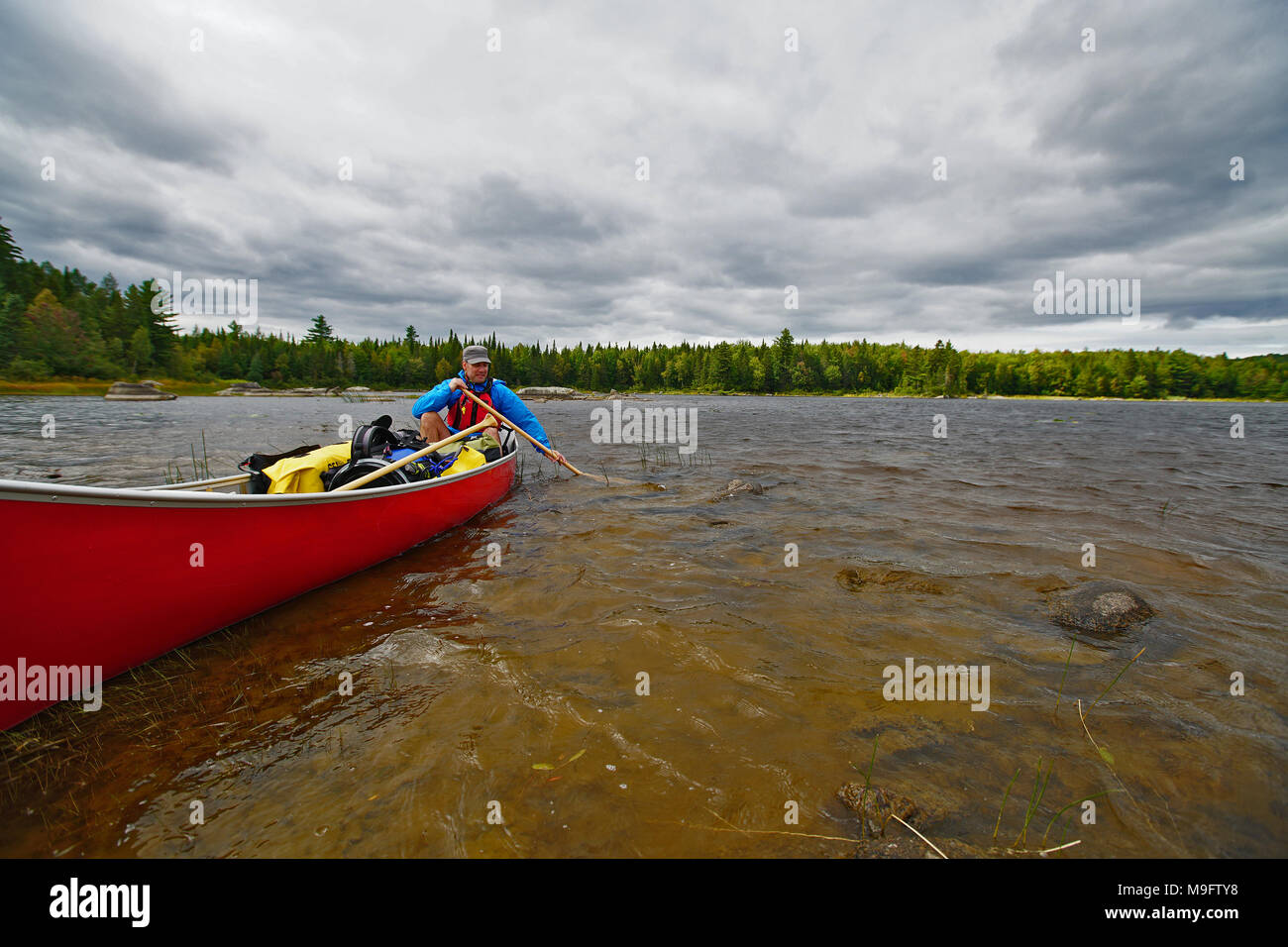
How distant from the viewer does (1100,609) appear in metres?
4.73

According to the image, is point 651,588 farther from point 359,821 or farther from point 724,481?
point 724,481

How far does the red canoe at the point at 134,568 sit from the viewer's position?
2.97 m

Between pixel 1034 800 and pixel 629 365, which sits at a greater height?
pixel 629 365

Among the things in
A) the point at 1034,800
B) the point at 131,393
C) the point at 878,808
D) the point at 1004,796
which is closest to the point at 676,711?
the point at 878,808

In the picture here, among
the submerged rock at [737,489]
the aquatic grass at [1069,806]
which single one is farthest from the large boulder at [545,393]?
the aquatic grass at [1069,806]

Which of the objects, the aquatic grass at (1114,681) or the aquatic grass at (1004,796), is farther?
the aquatic grass at (1114,681)

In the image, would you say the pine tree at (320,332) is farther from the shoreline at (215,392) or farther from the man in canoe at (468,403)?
the man in canoe at (468,403)

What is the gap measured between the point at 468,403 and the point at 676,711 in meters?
7.72

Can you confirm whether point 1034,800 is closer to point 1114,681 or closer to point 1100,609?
point 1114,681

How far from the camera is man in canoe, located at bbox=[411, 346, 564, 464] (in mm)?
8938

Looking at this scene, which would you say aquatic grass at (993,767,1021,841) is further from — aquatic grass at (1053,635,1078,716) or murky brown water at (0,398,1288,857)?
aquatic grass at (1053,635,1078,716)

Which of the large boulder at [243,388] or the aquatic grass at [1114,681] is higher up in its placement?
the large boulder at [243,388]

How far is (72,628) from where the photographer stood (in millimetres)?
3262
